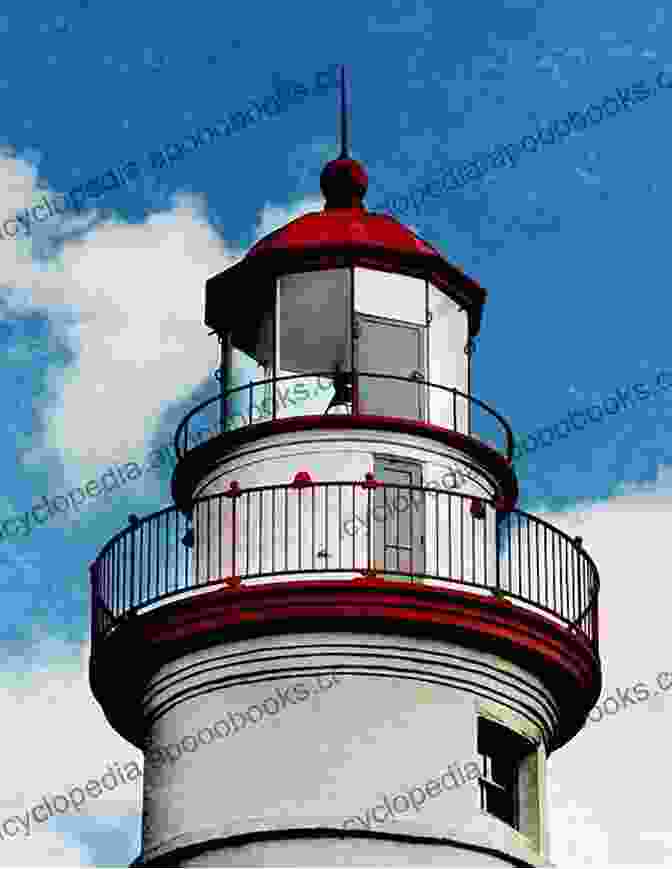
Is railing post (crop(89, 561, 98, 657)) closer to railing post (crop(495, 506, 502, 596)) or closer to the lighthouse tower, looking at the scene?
the lighthouse tower

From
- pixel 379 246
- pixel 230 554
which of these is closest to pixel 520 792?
pixel 230 554

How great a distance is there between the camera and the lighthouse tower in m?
20.8

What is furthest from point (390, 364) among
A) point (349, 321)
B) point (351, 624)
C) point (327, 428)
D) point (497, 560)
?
point (351, 624)

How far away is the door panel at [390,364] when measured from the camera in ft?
73.5

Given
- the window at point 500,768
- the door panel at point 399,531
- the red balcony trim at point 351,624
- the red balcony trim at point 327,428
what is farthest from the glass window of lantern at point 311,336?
the window at point 500,768

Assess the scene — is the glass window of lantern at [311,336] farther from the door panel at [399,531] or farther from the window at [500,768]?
the window at [500,768]

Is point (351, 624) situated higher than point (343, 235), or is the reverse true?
point (343, 235)

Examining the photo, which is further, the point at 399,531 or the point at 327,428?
the point at 327,428

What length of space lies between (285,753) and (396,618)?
137 centimetres

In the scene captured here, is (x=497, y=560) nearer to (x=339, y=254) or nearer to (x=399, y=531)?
(x=399, y=531)

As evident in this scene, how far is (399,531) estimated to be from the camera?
21.6 m

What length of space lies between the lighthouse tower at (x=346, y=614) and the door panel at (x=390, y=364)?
0.08 ft

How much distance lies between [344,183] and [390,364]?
81.8 inches

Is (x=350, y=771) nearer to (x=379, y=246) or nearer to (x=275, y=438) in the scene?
(x=275, y=438)
